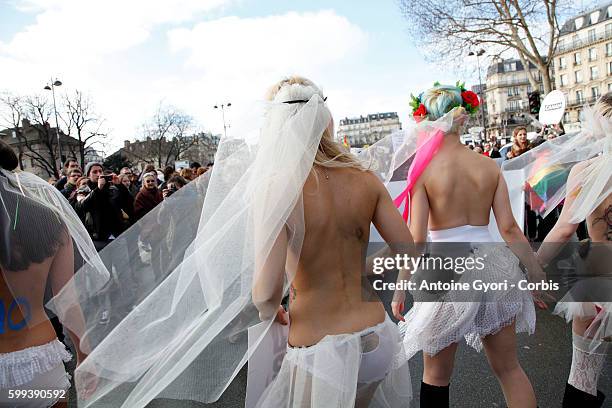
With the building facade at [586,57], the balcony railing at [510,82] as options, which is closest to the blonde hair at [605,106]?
the building facade at [586,57]

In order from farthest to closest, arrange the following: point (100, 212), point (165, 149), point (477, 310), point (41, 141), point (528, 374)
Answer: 1. point (165, 149)
2. point (41, 141)
3. point (100, 212)
4. point (528, 374)
5. point (477, 310)

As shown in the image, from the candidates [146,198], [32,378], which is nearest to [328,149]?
[32,378]

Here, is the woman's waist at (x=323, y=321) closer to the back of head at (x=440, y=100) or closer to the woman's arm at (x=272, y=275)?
the woman's arm at (x=272, y=275)

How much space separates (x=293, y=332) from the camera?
1827mm

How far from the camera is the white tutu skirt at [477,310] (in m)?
2.44

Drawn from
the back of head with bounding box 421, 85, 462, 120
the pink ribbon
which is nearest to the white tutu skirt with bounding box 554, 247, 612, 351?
the pink ribbon

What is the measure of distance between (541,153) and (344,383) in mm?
2617

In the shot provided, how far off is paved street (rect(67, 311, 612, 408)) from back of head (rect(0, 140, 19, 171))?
2069 millimetres

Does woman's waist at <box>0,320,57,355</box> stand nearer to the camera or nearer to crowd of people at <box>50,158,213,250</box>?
crowd of people at <box>50,158,213,250</box>

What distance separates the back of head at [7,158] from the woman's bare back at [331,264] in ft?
4.38

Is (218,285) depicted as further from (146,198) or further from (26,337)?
(146,198)

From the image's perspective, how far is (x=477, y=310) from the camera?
8.03 feet

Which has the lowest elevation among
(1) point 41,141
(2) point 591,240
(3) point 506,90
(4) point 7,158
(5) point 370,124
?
(5) point 370,124

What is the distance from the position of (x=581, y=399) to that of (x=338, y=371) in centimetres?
184
